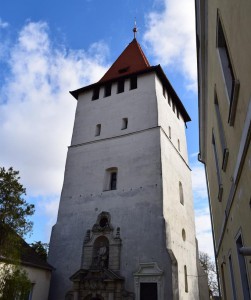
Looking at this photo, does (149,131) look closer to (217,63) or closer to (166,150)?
(166,150)

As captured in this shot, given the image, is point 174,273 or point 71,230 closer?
point 174,273

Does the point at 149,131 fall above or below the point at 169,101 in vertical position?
below

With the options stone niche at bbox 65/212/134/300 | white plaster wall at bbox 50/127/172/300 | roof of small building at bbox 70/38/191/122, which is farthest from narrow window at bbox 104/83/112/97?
stone niche at bbox 65/212/134/300

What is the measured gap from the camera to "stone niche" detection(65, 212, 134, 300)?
1378 centimetres

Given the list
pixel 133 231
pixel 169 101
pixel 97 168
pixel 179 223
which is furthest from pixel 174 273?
pixel 169 101

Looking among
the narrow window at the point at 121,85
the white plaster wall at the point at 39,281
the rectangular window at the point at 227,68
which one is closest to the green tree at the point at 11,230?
the white plaster wall at the point at 39,281

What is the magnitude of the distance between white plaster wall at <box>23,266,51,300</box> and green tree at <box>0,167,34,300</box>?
3850mm

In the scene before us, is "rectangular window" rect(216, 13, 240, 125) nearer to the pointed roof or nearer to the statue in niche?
the statue in niche

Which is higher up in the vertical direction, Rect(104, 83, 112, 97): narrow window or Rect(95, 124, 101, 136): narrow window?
Rect(104, 83, 112, 97): narrow window

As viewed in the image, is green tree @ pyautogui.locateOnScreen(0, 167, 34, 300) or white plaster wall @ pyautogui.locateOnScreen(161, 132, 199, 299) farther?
white plaster wall @ pyautogui.locateOnScreen(161, 132, 199, 299)

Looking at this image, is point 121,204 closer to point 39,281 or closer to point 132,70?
point 39,281

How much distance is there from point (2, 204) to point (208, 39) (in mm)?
7854

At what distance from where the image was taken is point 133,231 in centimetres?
1512

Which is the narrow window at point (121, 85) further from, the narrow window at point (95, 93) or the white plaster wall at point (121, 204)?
the white plaster wall at point (121, 204)
